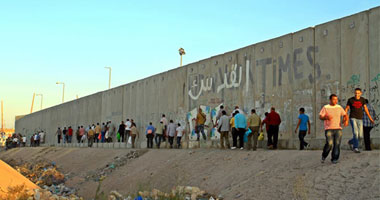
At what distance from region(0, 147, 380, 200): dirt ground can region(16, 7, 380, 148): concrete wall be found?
9.29 feet

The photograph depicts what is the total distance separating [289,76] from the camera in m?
16.8

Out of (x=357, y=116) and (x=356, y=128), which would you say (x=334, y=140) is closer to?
(x=356, y=128)

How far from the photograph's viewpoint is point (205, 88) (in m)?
22.0

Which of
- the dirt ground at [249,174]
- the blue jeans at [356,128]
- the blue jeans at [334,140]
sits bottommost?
the dirt ground at [249,174]

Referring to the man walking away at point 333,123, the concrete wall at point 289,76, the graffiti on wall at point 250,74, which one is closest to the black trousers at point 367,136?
the man walking away at point 333,123

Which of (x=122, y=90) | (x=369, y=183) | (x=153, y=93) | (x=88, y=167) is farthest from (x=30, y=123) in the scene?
(x=369, y=183)

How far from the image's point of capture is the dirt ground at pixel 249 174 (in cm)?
896

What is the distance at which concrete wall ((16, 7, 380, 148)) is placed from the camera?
1417 cm

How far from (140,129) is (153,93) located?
2355 millimetres

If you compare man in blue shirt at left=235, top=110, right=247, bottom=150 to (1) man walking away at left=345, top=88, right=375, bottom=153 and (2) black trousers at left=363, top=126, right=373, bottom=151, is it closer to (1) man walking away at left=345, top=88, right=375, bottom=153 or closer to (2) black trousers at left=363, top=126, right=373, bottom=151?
(2) black trousers at left=363, top=126, right=373, bottom=151

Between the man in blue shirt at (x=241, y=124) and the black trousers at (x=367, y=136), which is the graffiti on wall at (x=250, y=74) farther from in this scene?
the black trousers at (x=367, y=136)

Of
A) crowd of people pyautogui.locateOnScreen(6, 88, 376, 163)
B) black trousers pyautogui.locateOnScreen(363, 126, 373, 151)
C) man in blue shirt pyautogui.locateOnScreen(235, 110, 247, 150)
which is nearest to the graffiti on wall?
crowd of people pyautogui.locateOnScreen(6, 88, 376, 163)

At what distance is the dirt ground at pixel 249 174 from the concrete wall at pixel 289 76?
112 inches

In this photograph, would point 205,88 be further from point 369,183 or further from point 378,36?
point 369,183
